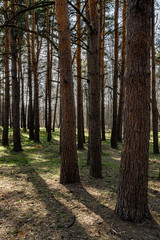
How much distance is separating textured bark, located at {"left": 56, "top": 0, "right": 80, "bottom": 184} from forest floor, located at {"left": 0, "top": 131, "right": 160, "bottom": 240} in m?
0.47

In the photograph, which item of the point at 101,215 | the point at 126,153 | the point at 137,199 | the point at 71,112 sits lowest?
the point at 101,215

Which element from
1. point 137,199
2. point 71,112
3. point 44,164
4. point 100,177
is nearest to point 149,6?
point 71,112

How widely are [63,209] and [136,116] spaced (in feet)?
7.41

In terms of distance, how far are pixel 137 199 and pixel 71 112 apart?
97.6 inches

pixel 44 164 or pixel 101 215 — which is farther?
pixel 44 164

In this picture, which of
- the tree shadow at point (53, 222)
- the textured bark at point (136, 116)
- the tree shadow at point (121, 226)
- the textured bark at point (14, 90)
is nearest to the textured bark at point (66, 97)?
the tree shadow at point (53, 222)

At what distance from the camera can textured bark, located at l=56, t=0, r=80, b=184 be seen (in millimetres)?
4660

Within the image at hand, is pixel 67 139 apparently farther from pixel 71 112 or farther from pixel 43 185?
pixel 43 185

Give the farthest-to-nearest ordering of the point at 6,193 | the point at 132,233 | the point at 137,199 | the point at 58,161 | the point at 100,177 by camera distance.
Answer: the point at 58,161 < the point at 100,177 < the point at 6,193 < the point at 137,199 < the point at 132,233

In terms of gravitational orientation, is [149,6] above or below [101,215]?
above

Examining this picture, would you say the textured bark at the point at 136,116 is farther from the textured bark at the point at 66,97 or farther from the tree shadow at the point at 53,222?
the textured bark at the point at 66,97

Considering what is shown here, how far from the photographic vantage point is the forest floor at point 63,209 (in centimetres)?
294

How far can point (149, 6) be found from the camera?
3.02 metres

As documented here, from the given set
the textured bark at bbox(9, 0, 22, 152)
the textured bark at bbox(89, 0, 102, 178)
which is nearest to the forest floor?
the textured bark at bbox(89, 0, 102, 178)
